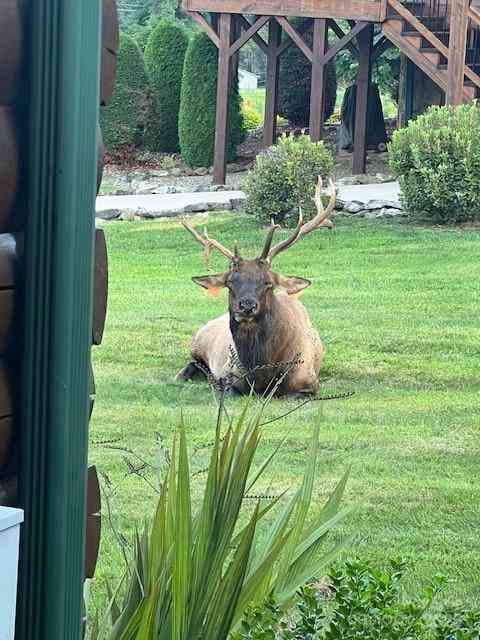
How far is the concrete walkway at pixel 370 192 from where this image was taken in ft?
67.1

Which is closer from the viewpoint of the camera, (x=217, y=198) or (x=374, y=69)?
(x=217, y=198)

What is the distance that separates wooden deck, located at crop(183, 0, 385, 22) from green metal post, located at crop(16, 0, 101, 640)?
20.1 m

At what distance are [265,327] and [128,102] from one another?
18372mm

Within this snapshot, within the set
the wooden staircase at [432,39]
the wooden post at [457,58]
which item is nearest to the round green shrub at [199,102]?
the wooden staircase at [432,39]

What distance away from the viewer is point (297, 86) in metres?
30.3

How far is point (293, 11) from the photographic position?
886 inches

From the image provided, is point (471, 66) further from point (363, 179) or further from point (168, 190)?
point (168, 190)

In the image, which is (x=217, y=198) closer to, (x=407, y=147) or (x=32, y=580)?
(x=407, y=147)

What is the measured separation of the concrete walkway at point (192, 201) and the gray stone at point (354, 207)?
0.18 meters

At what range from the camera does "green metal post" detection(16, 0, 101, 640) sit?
2.53 metres

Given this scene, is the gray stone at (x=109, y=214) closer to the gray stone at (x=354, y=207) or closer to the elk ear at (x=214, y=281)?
the gray stone at (x=354, y=207)

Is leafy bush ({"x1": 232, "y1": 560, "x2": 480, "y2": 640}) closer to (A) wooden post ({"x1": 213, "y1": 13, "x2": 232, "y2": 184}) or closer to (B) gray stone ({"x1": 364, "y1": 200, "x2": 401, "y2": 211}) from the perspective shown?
(B) gray stone ({"x1": 364, "y1": 200, "x2": 401, "y2": 211})

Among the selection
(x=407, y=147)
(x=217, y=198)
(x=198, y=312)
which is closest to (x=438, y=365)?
(x=198, y=312)

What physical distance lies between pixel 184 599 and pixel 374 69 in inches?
1185
